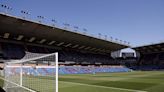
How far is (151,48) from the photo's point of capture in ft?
298

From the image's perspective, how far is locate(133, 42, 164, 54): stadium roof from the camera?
85.0m

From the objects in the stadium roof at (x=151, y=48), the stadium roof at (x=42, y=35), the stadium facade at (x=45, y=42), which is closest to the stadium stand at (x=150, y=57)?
the stadium roof at (x=151, y=48)

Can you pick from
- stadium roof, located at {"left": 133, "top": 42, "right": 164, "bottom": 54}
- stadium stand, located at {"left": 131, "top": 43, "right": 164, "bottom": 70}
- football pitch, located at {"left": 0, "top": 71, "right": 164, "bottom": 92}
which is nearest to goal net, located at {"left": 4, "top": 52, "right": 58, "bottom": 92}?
football pitch, located at {"left": 0, "top": 71, "right": 164, "bottom": 92}

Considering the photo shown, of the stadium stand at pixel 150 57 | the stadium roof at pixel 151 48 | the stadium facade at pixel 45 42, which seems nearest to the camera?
the stadium facade at pixel 45 42

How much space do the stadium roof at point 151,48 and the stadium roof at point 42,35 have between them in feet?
53.5

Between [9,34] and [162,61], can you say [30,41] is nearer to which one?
[9,34]

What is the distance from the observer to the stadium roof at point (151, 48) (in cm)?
8502

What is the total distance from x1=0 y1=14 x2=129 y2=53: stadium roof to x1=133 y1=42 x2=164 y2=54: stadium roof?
16.3m

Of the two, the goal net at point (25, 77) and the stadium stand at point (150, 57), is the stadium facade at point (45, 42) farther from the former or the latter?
the goal net at point (25, 77)

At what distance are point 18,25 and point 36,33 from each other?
738 cm

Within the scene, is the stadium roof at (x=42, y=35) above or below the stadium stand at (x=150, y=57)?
above

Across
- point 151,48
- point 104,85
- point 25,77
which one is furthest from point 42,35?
point 151,48

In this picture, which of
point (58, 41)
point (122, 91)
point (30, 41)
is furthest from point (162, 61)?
point (122, 91)

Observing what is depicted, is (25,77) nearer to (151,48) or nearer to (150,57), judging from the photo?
(151,48)
